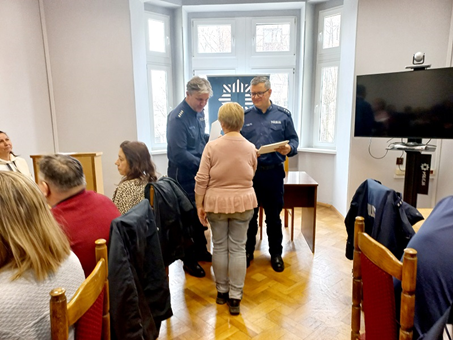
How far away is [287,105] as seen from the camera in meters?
4.80

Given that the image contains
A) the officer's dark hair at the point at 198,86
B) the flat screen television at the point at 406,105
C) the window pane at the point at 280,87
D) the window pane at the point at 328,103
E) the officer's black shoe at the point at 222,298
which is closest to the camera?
the officer's black shoe at the point at 222,298

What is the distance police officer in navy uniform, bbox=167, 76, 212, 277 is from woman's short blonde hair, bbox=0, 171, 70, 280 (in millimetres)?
Result: 1600

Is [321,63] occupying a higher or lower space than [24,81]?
higher

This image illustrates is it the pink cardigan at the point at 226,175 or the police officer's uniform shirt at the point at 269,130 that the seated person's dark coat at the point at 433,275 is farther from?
the police officer's uniform shirt at the point at 269,130

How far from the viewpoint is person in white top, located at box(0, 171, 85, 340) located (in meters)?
0.78

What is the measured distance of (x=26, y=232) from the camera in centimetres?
85

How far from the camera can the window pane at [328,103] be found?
14.3 ft

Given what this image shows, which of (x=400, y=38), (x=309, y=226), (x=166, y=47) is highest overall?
(x=166, y=47)

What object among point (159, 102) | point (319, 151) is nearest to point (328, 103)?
point (319, 151)

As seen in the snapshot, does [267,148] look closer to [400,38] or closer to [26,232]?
[26,232]

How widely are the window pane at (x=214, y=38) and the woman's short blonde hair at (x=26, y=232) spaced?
421 centimetres

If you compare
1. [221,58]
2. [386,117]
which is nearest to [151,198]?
[386,117]

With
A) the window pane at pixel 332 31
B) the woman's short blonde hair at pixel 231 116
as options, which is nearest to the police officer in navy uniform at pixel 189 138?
the woman's short blonde hair at pixel 231 116

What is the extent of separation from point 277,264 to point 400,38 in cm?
268
